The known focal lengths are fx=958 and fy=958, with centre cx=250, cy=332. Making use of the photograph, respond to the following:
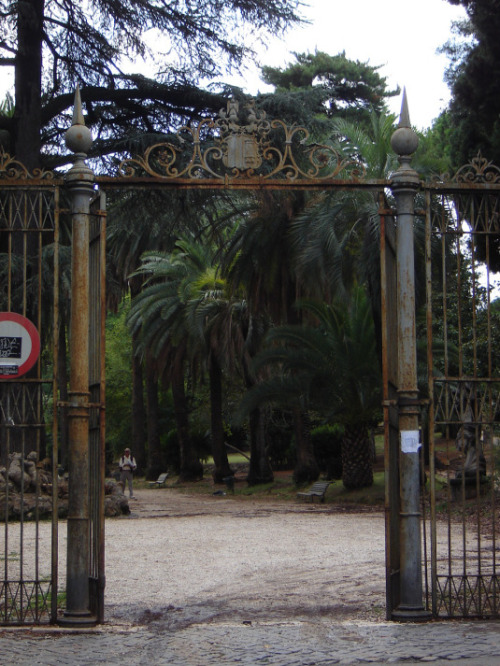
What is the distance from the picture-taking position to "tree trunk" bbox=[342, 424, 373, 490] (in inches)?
1031

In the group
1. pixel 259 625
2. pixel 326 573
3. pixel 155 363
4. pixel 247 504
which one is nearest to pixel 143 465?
pixel 155 363

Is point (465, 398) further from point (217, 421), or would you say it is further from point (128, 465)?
point (217, 421)

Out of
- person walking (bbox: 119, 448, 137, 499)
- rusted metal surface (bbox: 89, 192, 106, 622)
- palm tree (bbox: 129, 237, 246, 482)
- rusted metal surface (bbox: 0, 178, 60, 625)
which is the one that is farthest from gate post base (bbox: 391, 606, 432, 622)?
palm tree (bbox: 129, 237, 246, 482)

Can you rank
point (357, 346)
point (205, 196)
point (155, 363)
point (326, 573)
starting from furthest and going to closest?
1. point (155, 363)
2. point (357, 346)
3. point (205, 196)
4. point (326, 573)

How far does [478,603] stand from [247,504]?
756 inches

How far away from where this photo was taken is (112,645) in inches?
285

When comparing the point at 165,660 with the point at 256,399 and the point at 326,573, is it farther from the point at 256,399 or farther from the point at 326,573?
the point at 256,399

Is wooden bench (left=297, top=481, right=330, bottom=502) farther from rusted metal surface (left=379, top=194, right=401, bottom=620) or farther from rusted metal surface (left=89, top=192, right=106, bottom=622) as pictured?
rusted metal surface (left=89, top=192, right=106, bottom=622)

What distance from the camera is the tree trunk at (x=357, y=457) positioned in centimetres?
2619

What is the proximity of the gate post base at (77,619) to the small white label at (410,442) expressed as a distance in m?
2.98

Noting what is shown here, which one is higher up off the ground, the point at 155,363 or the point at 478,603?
the point at 155,363

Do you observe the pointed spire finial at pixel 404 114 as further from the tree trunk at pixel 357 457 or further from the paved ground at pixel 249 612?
the tree trunk at pixel 357 457

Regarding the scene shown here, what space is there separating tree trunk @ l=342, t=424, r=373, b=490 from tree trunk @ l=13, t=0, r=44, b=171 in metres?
11.2

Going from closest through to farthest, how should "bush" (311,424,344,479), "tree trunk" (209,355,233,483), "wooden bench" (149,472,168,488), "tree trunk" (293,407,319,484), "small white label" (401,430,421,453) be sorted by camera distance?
"small white label" (401,430,421,453)
"tree trunk" (293,407,319,484)
"bush" (311,424,344,479)
"tree trunk" (209,355,233,483)
"wooden bench" (149,472,168,488)
